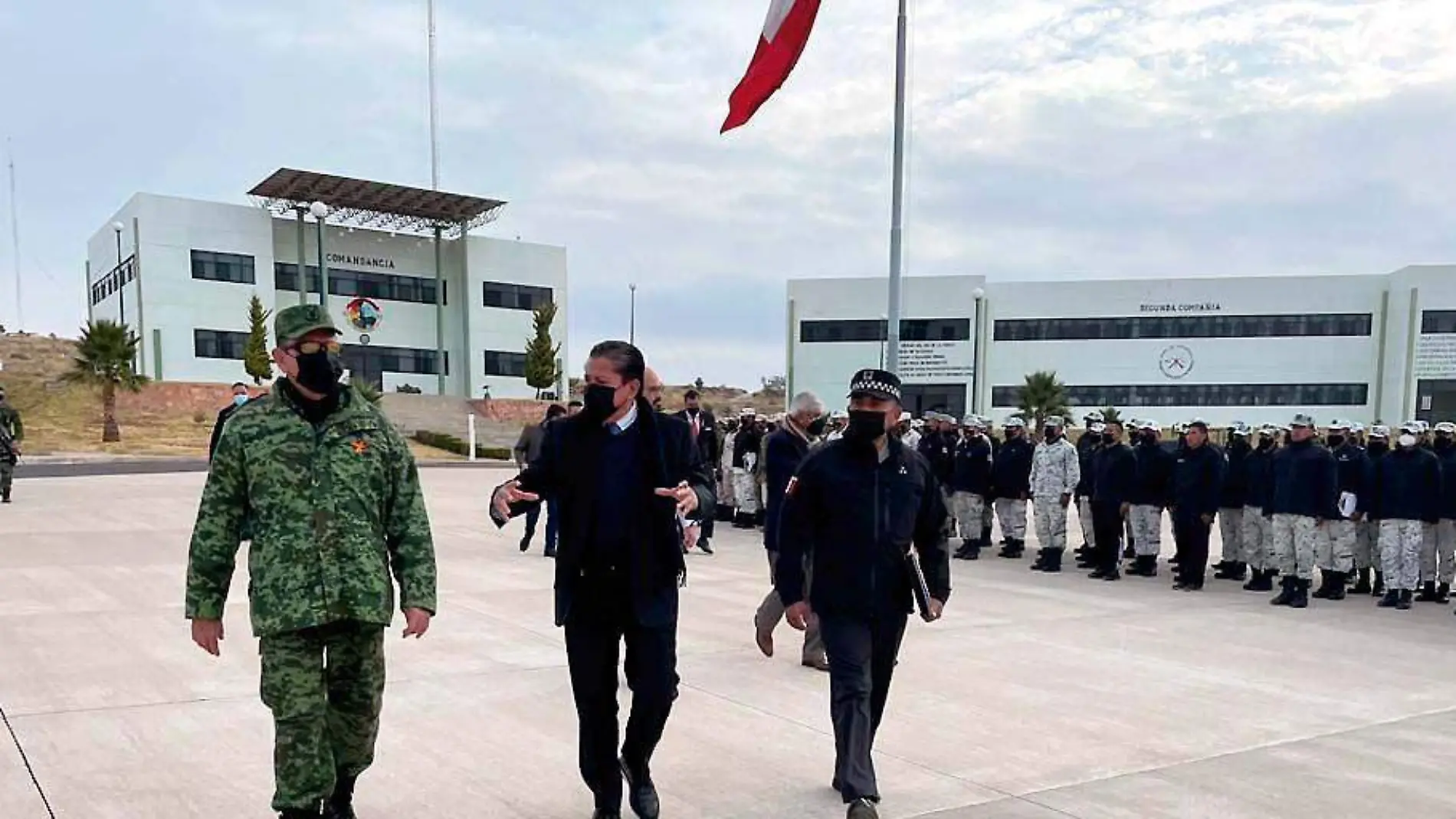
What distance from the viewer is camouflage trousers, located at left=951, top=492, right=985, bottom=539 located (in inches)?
512

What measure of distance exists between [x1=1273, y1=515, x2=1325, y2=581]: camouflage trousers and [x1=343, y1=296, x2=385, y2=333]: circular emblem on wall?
45903 mm

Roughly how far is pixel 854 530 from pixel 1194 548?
7918 mm

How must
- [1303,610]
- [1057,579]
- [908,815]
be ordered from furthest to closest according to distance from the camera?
1. [1057,579]
2. [1303,610]
3. [908,815]

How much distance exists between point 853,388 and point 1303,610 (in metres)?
7.37

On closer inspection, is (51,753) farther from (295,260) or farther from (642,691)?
(295,260)

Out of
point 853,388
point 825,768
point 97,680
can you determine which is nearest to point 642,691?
point 825,768

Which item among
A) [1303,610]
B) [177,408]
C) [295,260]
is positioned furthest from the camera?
[295,260]

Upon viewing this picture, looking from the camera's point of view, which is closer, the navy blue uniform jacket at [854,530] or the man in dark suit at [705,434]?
the navy blue uniform jacket at [854,530]

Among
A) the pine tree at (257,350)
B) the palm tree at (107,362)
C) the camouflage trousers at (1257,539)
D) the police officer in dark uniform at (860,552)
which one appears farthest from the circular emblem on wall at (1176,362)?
the police officer in dark uniform at (860,552)

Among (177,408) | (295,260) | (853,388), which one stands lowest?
(177,408)

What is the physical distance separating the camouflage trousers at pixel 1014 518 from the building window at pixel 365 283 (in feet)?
137

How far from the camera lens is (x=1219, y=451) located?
10945 mm

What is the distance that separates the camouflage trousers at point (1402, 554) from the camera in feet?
31.2

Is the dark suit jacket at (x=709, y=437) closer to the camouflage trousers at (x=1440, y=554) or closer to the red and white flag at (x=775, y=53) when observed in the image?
the red and white flag at (x=775, y=53)
